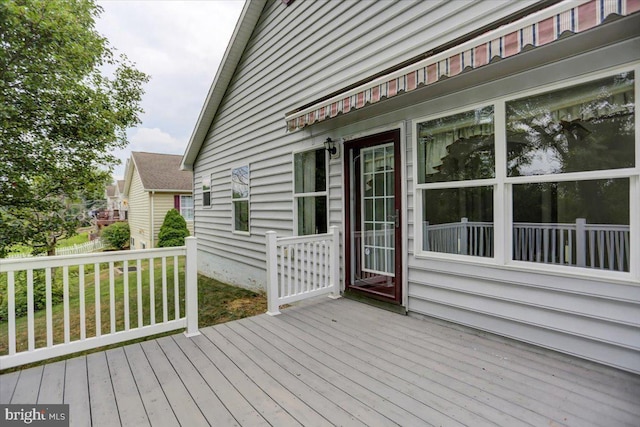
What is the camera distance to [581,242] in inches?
98.5

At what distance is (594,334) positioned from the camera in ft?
7.50

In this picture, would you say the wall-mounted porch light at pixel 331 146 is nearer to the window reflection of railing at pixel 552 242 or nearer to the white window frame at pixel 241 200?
the window reflection of railing at pixel 552 242

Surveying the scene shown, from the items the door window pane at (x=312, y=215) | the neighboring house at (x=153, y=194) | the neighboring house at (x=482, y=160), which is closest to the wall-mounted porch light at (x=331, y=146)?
the neighboring house at (x=482, y=160)

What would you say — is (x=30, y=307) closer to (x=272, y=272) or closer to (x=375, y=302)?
(x=272, y=272)

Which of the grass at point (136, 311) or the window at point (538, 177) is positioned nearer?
the window at point (538, 177)

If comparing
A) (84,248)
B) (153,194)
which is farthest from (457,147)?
(84,248)

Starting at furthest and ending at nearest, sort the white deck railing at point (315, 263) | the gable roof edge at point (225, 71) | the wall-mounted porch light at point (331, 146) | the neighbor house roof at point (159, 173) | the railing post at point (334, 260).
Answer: the neighbor house roof at point (159, 173) → the gable roof edge at point (225, 71) → the wall-mounted porch light at point (331, 146) → the railing post at point (334, 260) → the white deck railing at point (315, 263)

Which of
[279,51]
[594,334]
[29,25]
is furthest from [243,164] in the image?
[594,334]

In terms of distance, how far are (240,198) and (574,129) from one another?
5.96 m

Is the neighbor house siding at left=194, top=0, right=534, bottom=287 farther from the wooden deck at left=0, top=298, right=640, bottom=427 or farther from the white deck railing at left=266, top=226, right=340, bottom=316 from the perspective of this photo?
the wooden deck at left=0, top=298, right=640, bottom=427

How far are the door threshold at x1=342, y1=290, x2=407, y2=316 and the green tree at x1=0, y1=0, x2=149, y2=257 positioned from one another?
478cm

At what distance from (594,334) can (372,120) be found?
2958 millimetres

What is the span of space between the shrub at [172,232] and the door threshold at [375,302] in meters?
10.2

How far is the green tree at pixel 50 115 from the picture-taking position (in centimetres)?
409
